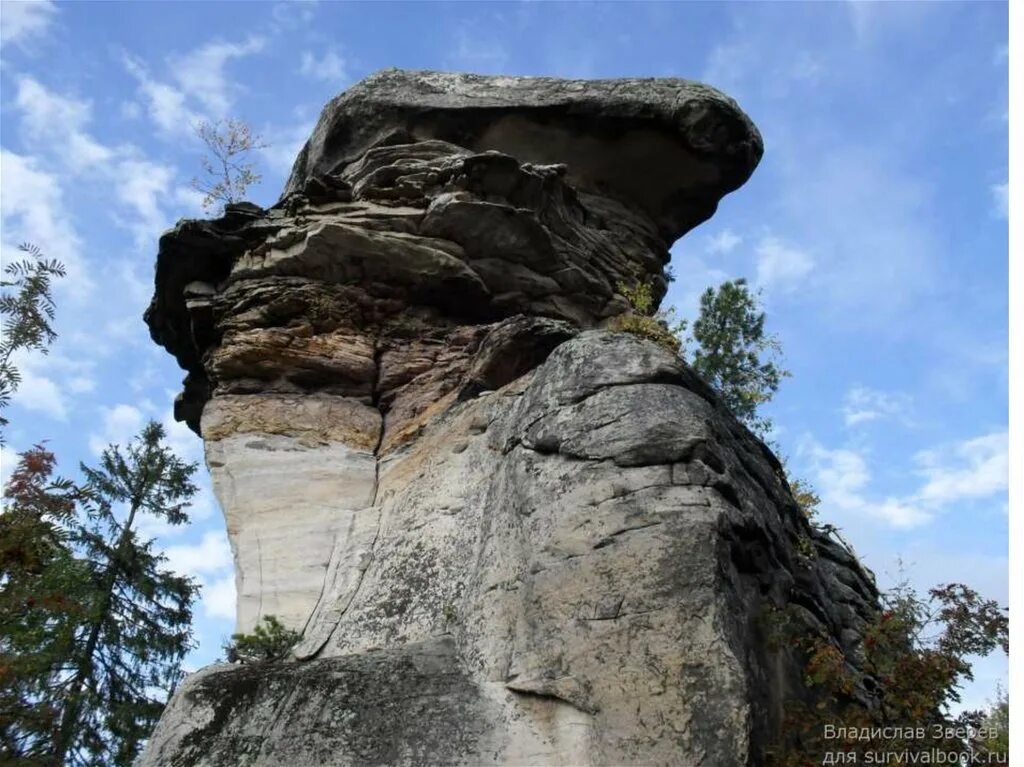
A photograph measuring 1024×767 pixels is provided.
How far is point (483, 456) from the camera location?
8602mm

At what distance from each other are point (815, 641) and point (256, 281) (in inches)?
251

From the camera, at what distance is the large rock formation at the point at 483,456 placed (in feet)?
20.7

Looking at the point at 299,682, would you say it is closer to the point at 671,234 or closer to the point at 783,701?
the point at 783,701

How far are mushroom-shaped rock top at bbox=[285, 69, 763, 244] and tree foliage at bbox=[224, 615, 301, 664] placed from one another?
5.82 meters

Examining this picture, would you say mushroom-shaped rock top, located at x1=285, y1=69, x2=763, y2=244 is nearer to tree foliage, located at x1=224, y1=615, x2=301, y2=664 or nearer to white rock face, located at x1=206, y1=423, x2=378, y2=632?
white rock face, located at x1=206, y1=423, x2=378, y2=632

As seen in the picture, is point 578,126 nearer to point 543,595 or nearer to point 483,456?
point 483,456

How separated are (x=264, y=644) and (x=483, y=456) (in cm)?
223

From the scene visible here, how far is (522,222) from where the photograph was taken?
415 inches

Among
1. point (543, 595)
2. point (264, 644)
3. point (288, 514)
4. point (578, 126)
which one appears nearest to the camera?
point (543, 595)

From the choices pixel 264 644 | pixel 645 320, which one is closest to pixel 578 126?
pixel 645 320

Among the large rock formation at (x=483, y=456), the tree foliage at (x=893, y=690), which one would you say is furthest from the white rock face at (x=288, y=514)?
the tree foliage at (x=893, y=690)

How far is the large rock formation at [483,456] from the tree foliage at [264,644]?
153 mm

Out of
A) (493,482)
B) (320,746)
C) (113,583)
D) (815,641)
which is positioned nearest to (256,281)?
(493,482)

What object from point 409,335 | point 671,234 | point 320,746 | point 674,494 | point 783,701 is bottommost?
point 320,746
